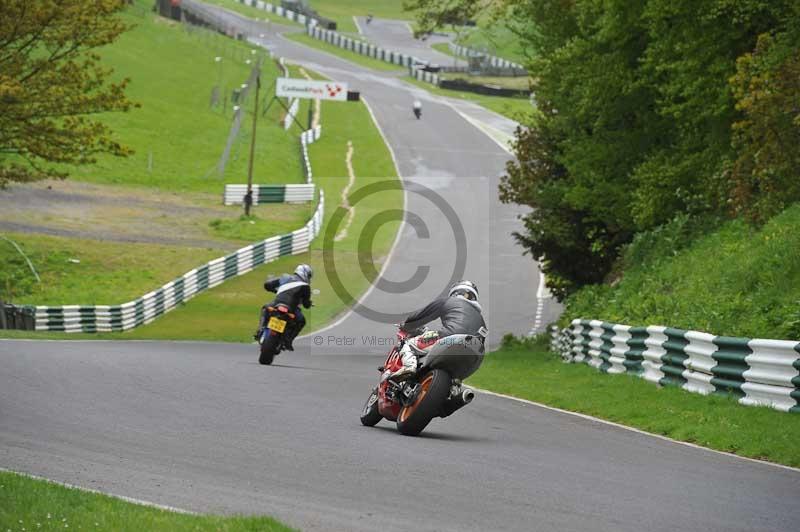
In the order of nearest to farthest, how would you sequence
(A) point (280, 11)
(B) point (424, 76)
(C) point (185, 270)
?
1. (C) point (185, 270)
2. (B) point (424, 76)
3. (A) point (280, 11)

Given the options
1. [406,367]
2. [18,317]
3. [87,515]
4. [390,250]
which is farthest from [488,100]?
[87,515]

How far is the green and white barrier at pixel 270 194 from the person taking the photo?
61125mm

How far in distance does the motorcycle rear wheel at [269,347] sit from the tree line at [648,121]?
343 inches

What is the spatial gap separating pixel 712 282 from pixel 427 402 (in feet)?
30.4

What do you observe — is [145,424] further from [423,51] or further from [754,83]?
[423,51]

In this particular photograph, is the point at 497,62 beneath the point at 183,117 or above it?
above

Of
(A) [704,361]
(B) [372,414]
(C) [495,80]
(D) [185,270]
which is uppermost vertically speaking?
(C) [495,80]

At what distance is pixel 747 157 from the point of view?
2303 cm

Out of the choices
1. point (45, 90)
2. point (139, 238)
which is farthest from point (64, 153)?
point (139, 238)

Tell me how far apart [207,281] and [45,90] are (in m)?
8.08

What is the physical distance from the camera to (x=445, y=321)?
1257 cm

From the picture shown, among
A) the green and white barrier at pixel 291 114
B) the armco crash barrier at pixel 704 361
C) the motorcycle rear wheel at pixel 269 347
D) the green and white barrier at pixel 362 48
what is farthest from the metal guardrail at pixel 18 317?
the green and white barrier at pixel 362 48

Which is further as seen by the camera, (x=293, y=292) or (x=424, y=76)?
(x=424, y=76)

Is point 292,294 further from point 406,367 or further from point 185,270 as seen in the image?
point 185,270
